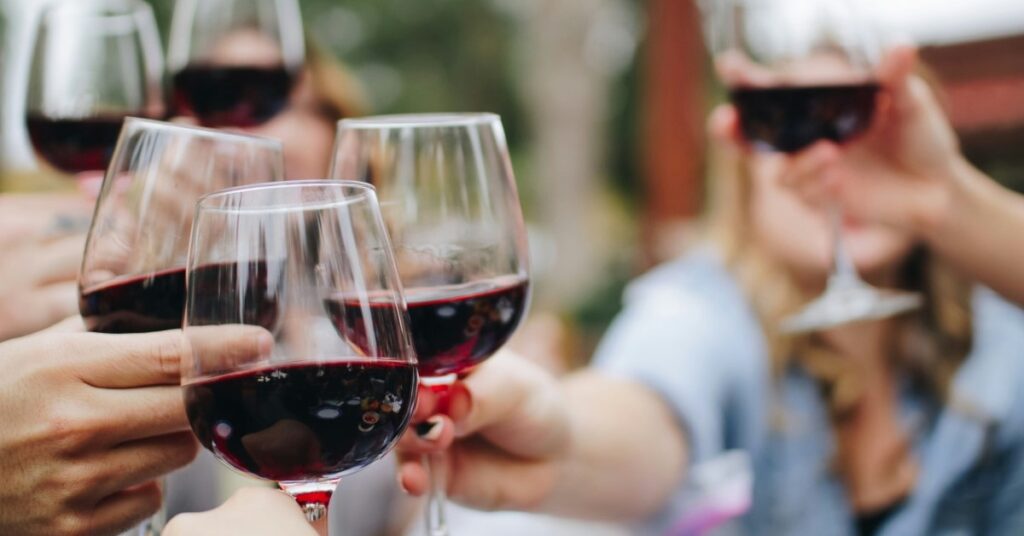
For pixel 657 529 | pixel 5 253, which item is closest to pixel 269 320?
pixel 5 253

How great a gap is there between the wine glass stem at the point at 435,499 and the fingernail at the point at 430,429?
0.12ft

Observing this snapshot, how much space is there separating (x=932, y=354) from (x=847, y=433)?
23 centimetres

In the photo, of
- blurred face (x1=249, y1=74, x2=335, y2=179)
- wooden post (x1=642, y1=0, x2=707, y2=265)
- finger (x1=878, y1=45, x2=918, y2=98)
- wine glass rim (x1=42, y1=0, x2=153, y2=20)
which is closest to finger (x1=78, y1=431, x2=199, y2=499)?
wine glass rim (x1=42, y1=0, x2=153, y2=20)

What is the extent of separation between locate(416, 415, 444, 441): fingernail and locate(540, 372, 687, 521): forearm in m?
0.47

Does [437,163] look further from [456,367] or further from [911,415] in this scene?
[911,415]

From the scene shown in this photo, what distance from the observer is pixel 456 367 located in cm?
101

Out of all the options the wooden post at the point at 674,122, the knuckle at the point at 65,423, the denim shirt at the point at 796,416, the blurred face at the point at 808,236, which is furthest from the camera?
the wooden post at the point at 674,122

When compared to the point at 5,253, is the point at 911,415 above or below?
below

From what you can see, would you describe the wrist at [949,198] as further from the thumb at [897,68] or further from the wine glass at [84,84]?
the wine glass at [84,84]

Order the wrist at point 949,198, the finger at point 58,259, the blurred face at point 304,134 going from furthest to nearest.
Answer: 1. the blurred face at point 304,134
2. the wrist at point 949,198
3. the finger at point 58,259

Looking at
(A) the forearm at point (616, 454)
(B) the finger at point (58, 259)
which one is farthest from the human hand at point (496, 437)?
(B) the finger at point (58, 259)

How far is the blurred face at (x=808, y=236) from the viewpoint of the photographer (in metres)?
1.95

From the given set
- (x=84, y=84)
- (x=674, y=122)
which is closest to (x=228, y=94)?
(x=84, y=84)

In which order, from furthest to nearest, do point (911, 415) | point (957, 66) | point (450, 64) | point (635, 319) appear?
point (450, 64), point (957, 66), point (635, 319), point (911, 415)
